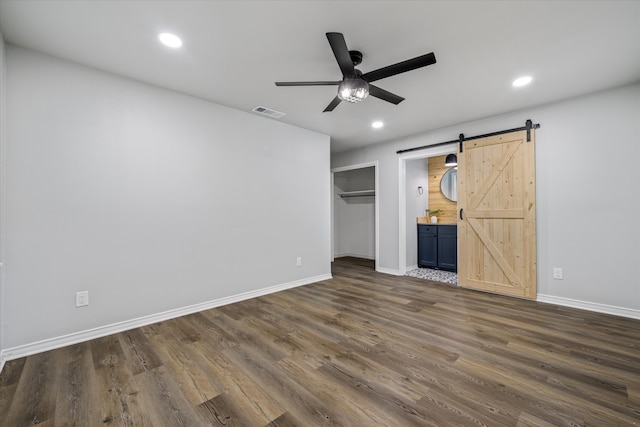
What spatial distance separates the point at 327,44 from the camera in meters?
2.28

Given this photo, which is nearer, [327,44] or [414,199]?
[327,44]

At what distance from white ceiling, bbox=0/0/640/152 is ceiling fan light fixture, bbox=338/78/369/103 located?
32 centimetres

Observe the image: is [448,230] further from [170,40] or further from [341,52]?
[170,40]

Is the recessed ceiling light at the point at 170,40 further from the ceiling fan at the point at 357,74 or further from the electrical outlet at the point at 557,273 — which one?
the electrical outlet at the point at 557,273

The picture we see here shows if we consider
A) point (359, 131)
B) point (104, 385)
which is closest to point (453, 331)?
point (104, 385)

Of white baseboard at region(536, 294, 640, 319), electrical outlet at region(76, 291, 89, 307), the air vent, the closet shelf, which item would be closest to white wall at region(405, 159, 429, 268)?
the closet shelf

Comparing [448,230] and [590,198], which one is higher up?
[590,198]

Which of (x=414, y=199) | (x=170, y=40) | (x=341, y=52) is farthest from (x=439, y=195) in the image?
(x=170, y=40)

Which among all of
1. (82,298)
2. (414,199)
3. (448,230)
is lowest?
(82,298)

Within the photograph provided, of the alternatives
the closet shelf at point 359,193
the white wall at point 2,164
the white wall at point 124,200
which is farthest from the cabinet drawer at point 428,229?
the white wall at point 2,164

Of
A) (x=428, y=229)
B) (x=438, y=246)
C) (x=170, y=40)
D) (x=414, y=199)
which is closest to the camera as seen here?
(x=170, y=40)

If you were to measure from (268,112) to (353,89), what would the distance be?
1.86m

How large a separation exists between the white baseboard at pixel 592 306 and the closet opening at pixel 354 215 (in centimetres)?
360

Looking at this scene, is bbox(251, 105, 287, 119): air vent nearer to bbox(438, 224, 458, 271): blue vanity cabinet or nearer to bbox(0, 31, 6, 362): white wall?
bbox(0, 31, 6, 362): white wall
